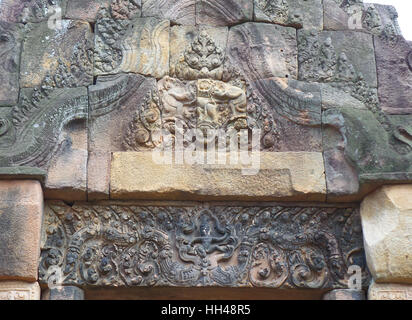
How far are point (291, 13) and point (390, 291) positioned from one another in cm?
254

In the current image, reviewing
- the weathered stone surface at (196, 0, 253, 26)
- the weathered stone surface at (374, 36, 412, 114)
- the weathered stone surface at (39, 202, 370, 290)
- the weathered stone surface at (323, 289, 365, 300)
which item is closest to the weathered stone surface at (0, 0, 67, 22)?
the weathered stone surface at (196, 0, 253, 26)

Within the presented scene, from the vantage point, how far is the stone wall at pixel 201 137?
598 cm

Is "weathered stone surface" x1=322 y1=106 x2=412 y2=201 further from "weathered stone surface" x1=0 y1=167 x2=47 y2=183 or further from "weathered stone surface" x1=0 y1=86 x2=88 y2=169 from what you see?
"weathered stone surface" x1=0 y1=167 x2=47 y2=183

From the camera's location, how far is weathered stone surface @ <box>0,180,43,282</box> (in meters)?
5.64

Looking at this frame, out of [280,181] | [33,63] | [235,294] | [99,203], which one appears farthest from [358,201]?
[33,63]

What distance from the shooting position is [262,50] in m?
6.51

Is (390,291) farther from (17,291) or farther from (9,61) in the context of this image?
(9,61)

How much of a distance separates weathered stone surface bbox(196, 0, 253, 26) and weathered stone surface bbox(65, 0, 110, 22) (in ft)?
2.65

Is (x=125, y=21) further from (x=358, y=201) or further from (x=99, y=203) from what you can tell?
(x=358, y=201)

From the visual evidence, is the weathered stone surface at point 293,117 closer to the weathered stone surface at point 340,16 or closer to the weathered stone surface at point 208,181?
the weathered stone surface at point 208,181

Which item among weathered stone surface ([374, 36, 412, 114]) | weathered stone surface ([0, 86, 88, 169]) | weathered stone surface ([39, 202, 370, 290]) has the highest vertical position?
weathered stone surface ([374, 36, 412, 114])

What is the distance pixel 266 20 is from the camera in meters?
6.68

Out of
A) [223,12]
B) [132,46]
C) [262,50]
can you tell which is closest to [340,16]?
[262,50]

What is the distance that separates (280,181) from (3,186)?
212 centimetres
